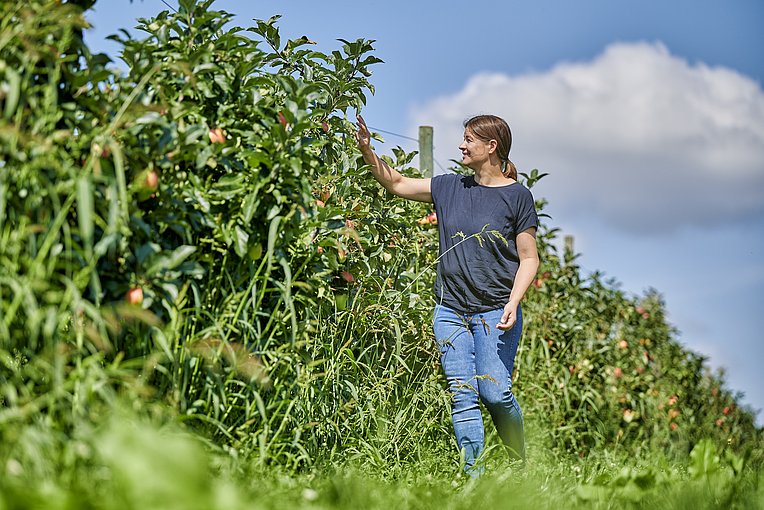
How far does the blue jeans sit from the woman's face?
699mm

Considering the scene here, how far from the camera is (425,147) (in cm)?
638

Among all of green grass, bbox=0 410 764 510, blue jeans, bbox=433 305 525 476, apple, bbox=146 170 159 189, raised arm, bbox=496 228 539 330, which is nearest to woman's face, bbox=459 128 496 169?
raised arm, bbox=496 228 539 330

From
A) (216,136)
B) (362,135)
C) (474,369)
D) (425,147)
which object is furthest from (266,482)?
(425,147)

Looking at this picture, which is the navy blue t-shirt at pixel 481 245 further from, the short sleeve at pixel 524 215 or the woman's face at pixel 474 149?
the woman's face at pixel 474 149

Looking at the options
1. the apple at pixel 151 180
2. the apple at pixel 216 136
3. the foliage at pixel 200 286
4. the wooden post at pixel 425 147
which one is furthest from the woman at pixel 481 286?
the wooden post at pixel 425 147

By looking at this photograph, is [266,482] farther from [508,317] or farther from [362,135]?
[362,135]

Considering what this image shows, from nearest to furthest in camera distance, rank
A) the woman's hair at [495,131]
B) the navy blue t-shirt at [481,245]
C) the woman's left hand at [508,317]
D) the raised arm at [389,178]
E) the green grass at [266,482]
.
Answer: the green grass at [266,482]
the woman's left hand at [508,317]
the navy blue t-shirt at [481,245]
the raised arm at [389,178]
the woman's hair at [495,131]

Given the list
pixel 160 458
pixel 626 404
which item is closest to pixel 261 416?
pixel 160 458

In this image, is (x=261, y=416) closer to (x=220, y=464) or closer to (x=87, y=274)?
(x=220, y=464)

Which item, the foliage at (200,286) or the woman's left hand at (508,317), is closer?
the foliage at (200,286)

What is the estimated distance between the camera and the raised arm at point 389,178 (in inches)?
150

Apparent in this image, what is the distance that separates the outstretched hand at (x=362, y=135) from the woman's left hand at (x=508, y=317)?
0.94 meters

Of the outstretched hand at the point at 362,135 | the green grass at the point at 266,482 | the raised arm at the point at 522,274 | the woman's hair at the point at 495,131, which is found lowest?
the green grass at the point at 266,482

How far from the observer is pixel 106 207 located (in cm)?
218
